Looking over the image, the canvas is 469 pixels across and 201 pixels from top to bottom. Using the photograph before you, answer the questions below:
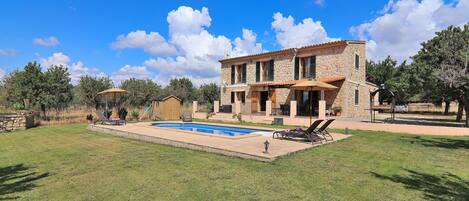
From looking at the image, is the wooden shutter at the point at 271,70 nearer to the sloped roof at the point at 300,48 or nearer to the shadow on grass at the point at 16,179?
the sloped roof at the point at 300,48

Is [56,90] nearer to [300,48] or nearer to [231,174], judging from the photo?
[300,48]

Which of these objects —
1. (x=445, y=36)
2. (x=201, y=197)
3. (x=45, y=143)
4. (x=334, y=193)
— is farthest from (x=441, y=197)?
(x=445, y=36)

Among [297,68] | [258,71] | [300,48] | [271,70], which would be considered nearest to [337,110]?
[297,68]

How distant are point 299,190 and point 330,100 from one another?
18390 mm

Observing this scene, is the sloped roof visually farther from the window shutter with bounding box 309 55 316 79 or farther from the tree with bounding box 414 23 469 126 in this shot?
the tree with bounding box 414 23 469 126

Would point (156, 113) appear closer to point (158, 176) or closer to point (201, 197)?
point (158, 176)

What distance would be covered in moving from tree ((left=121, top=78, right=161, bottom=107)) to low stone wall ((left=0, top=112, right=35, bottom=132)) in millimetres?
16802

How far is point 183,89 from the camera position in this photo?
50.1 m

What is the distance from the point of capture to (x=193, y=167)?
6.93 meters

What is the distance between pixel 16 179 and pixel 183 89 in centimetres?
4435

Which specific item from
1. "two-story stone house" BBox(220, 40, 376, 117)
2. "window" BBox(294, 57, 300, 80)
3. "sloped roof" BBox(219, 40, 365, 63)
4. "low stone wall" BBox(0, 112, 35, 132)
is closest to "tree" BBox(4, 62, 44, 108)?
"low stone wall" BBox(0, 112, 35, 132)

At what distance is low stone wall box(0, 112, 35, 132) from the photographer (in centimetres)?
1653

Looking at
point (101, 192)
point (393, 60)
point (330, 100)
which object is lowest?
point (101, 192)

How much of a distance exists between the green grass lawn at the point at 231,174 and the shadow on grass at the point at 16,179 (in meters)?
0.02
